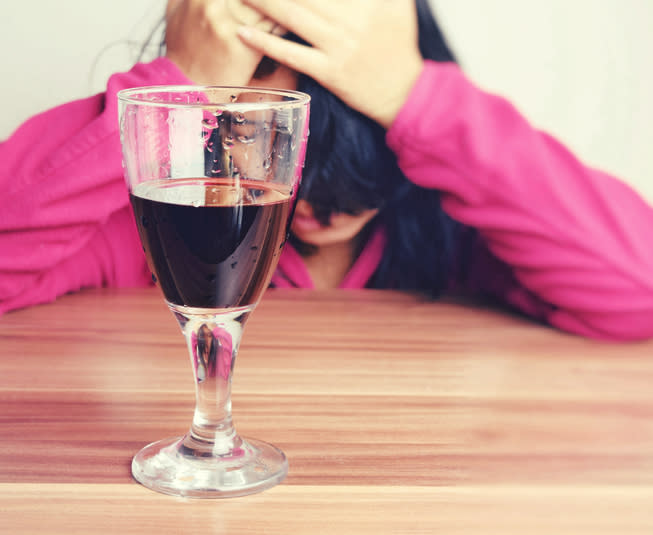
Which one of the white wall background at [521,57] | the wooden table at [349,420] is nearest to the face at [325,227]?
the wooden table at [349,420]

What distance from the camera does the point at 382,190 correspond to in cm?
115

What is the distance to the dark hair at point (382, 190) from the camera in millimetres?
1037

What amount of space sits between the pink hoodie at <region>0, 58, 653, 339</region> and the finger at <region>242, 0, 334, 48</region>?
0.13 m

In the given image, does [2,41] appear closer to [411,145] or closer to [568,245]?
[411,145]

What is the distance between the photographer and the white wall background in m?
1.48

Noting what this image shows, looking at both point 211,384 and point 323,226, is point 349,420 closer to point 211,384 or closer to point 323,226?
point 211,384

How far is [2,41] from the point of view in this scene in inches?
58.4

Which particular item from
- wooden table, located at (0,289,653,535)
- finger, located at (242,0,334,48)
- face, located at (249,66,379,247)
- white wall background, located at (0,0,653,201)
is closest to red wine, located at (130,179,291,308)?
wooden table, located at (0,289,653,535)

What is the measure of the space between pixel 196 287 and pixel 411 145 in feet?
1.90

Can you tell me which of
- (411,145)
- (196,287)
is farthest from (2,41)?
(196,287)

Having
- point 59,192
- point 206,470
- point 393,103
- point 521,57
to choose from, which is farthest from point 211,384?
point 521,57

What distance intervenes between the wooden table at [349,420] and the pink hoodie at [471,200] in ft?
0.21

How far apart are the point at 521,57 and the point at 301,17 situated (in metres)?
0.84

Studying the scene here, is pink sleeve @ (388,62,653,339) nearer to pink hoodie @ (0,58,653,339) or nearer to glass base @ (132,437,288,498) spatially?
pink hoodie @ (0,58,653,339)
